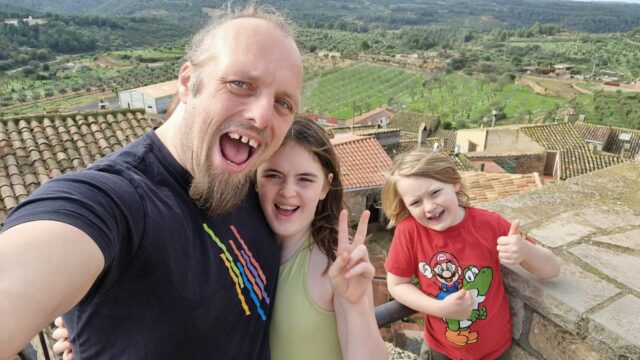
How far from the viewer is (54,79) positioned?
202 feet

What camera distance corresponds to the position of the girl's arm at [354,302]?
1450mm

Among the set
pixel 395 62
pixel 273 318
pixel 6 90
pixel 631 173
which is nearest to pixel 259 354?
pixel 273 318

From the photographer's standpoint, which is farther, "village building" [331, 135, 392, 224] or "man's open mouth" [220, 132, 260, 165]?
"village building" [331, 135, 392, 224]

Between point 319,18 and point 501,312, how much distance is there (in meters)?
173

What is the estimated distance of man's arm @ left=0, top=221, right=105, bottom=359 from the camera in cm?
79

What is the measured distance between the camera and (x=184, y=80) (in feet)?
4.72

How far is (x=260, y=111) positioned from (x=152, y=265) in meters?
0.55

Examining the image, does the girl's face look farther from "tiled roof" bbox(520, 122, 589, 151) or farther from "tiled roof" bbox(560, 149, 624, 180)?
"tiled roof" bbox(520, 122, 589, 151)

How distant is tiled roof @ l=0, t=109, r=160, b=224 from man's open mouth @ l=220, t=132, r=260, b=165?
6.01 metres

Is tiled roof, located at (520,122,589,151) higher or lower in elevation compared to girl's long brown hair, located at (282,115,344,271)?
lower

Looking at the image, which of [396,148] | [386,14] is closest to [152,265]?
[396,148]

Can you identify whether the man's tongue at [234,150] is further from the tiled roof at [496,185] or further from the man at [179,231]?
the tiled roof at [496,185]

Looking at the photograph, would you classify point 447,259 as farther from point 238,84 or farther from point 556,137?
point 556,137

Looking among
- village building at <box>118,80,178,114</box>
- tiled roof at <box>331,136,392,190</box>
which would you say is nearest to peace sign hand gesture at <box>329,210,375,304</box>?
tiled roof at <box>331,136,392,190</box>
